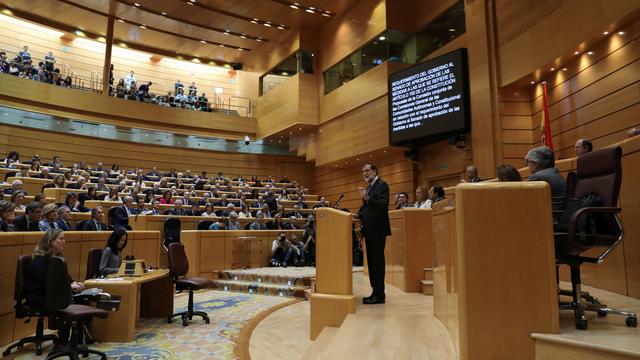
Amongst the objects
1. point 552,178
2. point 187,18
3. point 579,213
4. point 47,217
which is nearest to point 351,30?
point 187,18

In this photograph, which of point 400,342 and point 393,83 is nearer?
point 400,342

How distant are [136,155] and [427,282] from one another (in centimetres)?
1229

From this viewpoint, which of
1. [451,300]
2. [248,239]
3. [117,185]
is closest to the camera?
[451,300]

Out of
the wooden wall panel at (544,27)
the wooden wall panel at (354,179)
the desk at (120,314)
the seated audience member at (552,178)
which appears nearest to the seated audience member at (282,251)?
the wooden wall panel at (354,179)

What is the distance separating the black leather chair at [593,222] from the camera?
220cm

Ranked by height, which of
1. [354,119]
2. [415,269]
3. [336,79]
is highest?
[336,79]

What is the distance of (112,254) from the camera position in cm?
457

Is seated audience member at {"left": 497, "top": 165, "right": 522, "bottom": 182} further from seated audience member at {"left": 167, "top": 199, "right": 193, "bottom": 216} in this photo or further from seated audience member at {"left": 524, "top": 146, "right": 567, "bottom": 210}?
seated audience member at {"left": 167, "top": 199, "right": 193, "bottom": 216}

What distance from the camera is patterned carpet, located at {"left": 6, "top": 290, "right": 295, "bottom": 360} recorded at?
3.56 metres

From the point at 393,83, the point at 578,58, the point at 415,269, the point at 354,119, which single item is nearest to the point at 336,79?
the point at 354,119

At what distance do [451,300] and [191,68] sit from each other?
17334mm

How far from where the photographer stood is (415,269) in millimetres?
4562

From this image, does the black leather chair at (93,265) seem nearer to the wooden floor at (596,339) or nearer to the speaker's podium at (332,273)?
the speaker's podium at (332,273)

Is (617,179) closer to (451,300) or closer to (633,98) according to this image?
(451,300)
